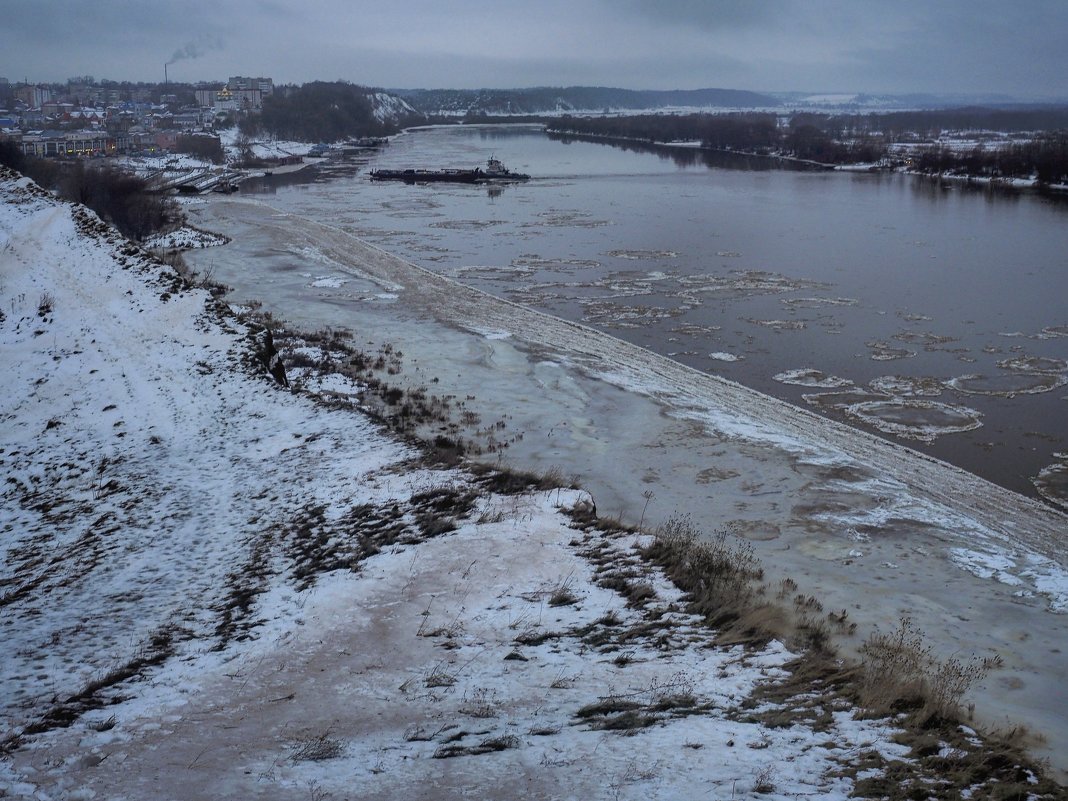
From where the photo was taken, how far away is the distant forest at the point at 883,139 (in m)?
61.3

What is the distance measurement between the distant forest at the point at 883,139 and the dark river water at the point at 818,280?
809 cm

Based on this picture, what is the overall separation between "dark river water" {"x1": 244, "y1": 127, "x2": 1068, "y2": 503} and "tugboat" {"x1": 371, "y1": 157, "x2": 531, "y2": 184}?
16.3 feet

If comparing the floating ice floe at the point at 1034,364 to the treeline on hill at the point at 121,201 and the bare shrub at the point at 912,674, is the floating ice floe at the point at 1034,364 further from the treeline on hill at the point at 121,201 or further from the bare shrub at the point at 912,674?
the treeline on hill at the point at 121,201

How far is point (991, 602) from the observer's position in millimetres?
8766

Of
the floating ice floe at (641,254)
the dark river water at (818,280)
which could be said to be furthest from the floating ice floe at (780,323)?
the floating ice floe at (641,254)

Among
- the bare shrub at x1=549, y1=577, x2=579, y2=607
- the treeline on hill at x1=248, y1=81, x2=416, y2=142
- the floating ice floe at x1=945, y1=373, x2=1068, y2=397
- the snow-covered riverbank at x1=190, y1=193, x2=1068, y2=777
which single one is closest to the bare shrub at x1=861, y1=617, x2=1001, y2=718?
the snow-covered riverbank at x1=190, y1=193, x2=1068, y2=777

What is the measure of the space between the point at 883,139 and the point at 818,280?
3608 inches

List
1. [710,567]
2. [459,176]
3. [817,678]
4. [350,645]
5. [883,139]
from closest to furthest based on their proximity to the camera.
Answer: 1. [817,678]
2. [350,645]
3. [710,567]
4. [459,176]
5. [883,139]

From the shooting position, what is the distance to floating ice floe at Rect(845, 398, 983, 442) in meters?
14.2

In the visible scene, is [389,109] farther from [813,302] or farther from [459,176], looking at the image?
[813,302]

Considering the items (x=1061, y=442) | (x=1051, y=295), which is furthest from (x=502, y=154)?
(x=1061, y=442)

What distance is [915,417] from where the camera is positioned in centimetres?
1482

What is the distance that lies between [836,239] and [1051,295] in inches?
422

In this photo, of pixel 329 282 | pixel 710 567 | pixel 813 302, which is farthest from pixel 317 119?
pixel 710 567
